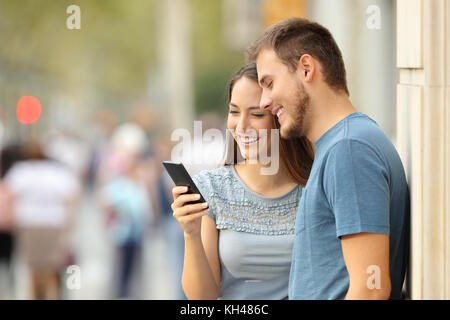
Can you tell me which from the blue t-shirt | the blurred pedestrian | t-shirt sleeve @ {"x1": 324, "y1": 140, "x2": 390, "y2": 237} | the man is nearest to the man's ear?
the man

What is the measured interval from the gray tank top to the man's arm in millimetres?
871

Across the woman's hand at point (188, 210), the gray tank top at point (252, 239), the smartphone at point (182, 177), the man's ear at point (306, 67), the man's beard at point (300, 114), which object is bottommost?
the gray tank top at point (252, 239)

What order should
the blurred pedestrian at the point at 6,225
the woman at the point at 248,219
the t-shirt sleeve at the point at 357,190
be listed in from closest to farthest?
the t-shirt sleeve at the point at 357,190 → the woman at the point at 248,219 → the blurred pedestrian at the point at 6,225

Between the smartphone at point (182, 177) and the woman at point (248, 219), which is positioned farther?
the woman at point (248, 219)

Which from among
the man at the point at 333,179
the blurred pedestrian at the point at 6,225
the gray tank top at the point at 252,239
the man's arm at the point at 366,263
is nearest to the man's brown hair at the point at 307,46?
the man at the point at 333,179

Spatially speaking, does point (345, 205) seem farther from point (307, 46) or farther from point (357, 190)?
point (307, 46)

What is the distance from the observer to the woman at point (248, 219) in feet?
10.8

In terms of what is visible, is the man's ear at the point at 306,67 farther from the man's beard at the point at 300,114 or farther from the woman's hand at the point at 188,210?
the woman's hand at the point at 188,210

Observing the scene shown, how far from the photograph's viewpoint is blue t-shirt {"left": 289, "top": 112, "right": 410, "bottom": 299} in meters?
2.41

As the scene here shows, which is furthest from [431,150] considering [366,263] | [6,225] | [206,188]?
[6,225]

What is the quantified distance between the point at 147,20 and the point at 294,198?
27.4m

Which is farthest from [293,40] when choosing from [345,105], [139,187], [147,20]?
[147,20]

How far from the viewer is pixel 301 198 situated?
2631mm
